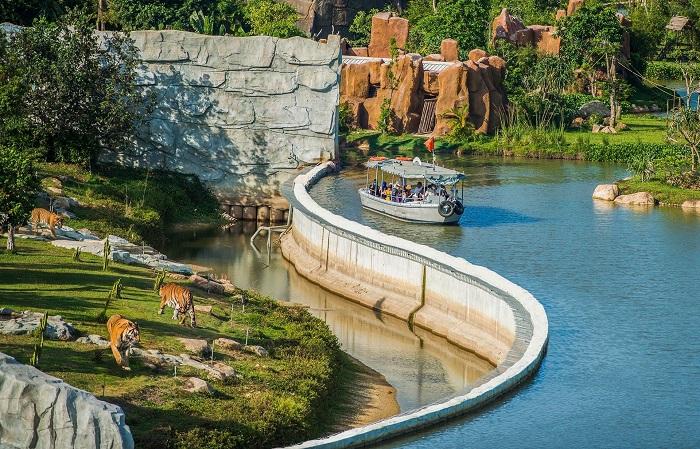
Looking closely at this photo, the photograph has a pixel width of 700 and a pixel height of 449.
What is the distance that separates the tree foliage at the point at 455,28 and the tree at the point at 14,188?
60.4 m

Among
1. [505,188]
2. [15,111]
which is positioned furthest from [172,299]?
[505,188]

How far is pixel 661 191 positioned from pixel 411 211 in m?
14.8

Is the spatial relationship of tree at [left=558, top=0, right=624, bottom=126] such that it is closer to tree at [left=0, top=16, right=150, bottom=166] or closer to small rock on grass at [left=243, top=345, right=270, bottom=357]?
Result: tree at [left=0, top=16, right=150, bottom=166]

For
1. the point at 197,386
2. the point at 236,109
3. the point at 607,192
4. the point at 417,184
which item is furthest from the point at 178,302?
the point at 607,192

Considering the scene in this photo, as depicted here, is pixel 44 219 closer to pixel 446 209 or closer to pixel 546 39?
pixel 446 209

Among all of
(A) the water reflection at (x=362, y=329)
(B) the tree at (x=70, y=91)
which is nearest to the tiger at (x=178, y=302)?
(A) the water reflection at (x=362, y=329)

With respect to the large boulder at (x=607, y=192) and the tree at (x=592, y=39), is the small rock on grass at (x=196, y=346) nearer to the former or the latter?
the large boulder at (x=607, y=192)

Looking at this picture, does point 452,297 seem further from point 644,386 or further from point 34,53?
point 34,53

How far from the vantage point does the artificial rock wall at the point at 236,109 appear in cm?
6900

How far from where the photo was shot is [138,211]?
6381 cm

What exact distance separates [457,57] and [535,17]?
27760 mm

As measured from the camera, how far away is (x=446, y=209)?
200 ft

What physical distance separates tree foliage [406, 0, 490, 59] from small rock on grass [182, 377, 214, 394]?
67.7m

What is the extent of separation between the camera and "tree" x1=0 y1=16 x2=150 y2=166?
210 ft
